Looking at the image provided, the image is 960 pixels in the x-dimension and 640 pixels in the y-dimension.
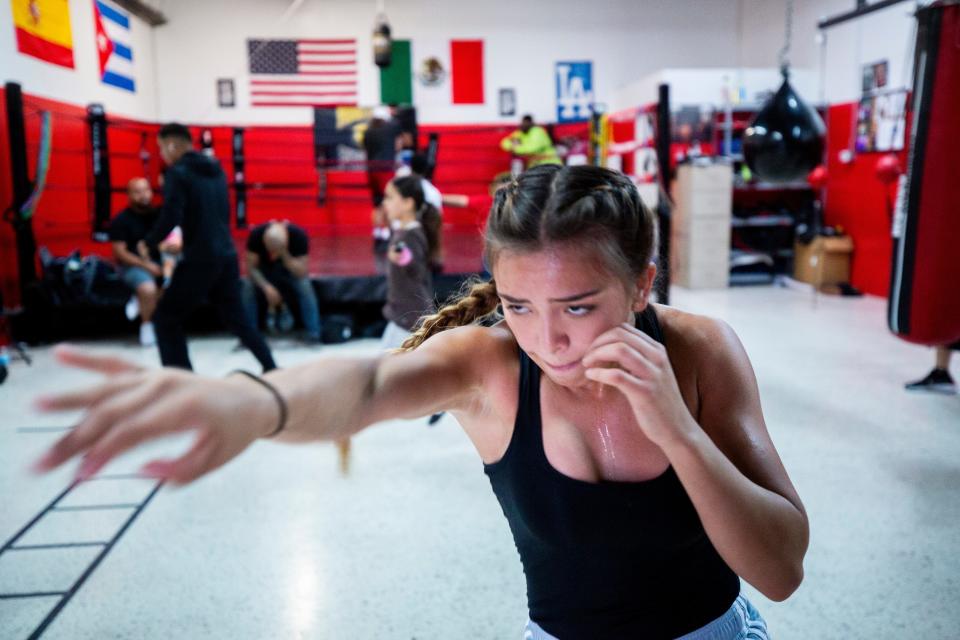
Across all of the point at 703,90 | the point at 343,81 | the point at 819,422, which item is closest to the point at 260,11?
the point at 343,81

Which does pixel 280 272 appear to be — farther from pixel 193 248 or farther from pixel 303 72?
pixel 303 72

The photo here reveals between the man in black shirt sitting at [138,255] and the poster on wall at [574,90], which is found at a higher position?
the poster on wall at [574,90]

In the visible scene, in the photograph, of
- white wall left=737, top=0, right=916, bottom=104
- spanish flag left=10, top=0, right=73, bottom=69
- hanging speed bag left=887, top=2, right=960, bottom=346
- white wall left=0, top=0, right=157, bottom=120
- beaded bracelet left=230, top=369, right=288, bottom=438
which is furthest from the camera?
white wall left=737, top=0, right=916, bottom=104

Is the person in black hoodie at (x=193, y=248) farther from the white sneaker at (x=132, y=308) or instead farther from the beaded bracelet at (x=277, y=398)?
the beaded bracelet at (x=277, y=398)

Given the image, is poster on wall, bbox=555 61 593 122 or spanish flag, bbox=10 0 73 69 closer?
spanish flag, bbox=10 0 73 69

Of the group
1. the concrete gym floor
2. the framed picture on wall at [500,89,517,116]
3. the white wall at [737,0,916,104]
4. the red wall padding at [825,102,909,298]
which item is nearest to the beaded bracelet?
the concrete gym floor

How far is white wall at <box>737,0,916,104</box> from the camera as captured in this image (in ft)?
24.5

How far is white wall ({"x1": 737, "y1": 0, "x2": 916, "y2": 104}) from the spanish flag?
675 cm

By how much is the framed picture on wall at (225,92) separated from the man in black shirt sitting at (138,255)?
455cm

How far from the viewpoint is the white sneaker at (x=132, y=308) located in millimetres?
6008

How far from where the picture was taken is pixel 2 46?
574 cm

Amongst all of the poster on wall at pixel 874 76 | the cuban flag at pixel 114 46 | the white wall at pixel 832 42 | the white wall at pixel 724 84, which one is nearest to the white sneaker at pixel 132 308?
the cuban flag at pixel 114 46

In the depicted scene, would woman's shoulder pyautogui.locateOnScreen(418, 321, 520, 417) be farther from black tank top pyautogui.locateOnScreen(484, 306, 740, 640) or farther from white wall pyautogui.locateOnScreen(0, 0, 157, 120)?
white wall pyautogui.locateOnScreen(0, 0, 157, 120)

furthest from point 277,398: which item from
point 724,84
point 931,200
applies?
point 724,84
